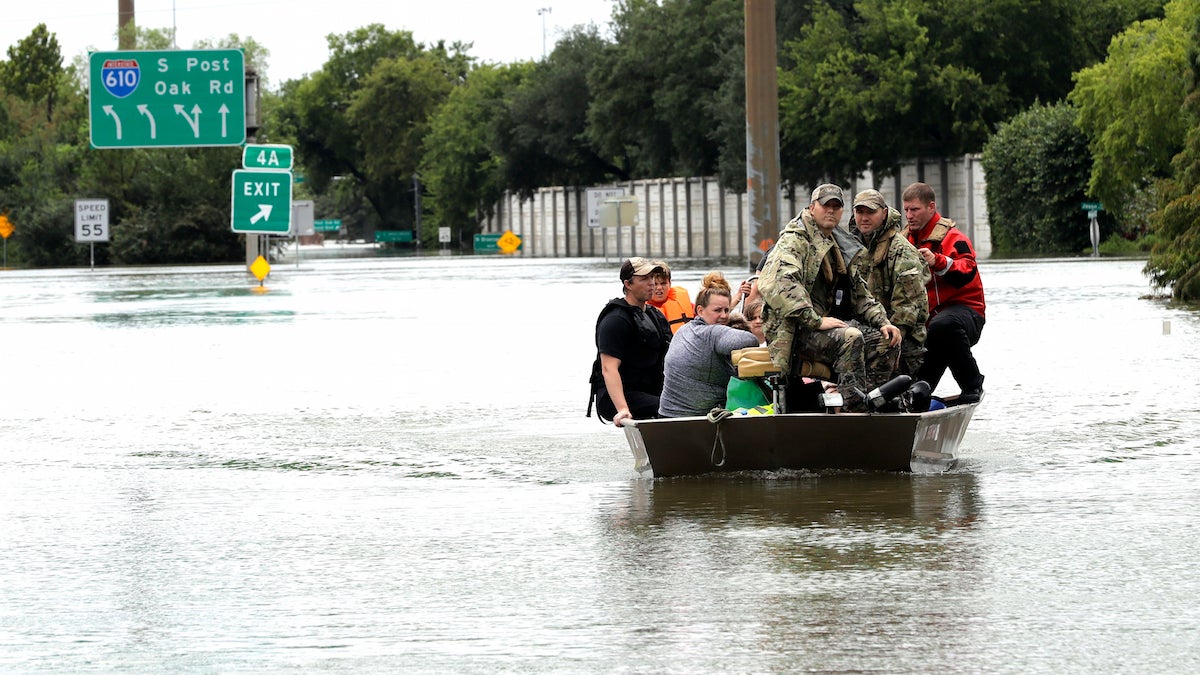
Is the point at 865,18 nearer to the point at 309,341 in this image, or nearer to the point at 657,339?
the point at 309,341

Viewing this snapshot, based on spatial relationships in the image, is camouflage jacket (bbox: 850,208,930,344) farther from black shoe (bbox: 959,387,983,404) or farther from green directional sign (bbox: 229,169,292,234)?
green directional sign (bbox: 229,169,292,234)

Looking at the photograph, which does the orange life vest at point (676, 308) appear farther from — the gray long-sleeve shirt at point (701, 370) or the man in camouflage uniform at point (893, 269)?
the man in camouflage uniform at point (893, 269)

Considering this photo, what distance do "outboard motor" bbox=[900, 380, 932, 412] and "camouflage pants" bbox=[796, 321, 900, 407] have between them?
0.57 feet

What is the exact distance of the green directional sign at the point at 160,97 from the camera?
175ft

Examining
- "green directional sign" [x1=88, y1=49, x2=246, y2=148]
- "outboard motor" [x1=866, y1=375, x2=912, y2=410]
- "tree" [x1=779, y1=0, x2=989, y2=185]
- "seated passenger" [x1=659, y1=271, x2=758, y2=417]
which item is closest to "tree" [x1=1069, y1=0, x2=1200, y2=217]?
"tree" [x1=779, y1=0, x2=989, y2=185]

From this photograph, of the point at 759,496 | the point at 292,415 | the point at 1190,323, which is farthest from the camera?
the point at 1190,323

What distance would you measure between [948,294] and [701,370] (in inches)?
70.5

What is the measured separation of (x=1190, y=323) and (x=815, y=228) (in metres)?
14.5

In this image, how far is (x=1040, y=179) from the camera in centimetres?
6444

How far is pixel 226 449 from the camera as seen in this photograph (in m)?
13.6

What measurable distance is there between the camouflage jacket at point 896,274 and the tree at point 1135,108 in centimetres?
4519

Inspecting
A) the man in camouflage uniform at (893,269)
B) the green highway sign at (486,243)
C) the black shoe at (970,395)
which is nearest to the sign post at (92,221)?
the green highway sign at (486,243)

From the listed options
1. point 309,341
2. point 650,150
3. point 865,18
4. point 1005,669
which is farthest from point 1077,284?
point 650,150

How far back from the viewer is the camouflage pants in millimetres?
11031
